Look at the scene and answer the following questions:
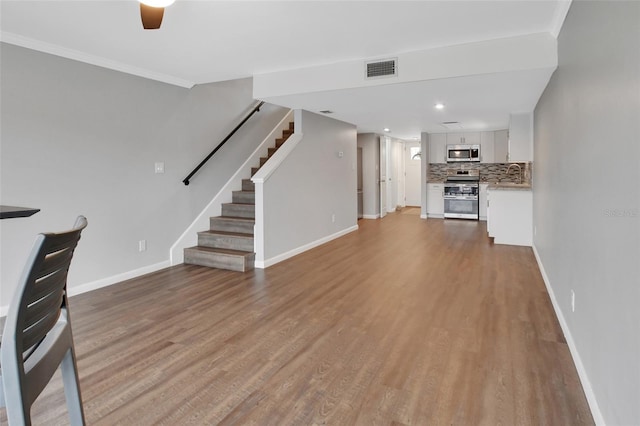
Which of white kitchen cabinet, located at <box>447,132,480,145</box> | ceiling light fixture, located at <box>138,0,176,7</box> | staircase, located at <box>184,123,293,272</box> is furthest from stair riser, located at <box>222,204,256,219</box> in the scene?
white kitchen cabinet, located at <box>447,132,480,145</box>

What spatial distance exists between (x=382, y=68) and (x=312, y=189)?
2.53 meters

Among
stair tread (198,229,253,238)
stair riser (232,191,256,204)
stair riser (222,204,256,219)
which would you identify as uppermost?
stair riser (232,191,256,204)

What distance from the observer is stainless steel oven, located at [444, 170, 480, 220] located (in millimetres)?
9312

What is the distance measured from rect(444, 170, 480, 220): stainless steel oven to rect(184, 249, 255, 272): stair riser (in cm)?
634

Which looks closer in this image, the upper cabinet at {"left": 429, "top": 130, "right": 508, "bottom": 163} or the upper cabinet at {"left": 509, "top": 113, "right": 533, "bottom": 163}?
the upper cabinet at {"left": 509, "top": 113, "right": 533, "bottom": 163}

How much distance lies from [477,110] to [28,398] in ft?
20.5

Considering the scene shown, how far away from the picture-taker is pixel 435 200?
9.91 meters

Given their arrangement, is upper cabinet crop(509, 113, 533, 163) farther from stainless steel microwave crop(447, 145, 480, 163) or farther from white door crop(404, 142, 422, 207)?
white door crop(404, 142, 422, 207)

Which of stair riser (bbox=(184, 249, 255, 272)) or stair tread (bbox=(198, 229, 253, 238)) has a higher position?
stair tread (bbox=(198, 229, 253, 238))

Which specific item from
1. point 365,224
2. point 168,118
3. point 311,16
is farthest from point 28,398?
point 365,224

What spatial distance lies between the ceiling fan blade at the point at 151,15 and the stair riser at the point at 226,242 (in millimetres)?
2958

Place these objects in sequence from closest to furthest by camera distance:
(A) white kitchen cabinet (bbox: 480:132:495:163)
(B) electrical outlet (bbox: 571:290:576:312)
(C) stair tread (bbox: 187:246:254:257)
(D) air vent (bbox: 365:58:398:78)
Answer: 1. (B) electrical outlet (bbox: 571:290:576:312)
2. (D) air vent (bbox: 365:58:398:78)
3. (C) stair tread (bbox: 187:246:254:257)
4. (A) white kitchen cabinet (bbox: 480:132:495:163)

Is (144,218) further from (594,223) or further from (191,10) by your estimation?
(594,223)

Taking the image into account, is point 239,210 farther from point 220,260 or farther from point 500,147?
point 500,147
